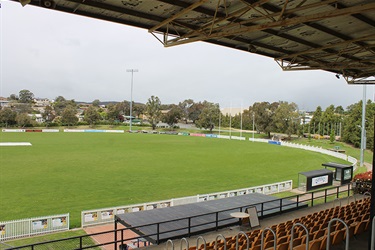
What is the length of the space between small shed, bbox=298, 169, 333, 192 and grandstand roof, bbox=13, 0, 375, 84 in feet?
33.1

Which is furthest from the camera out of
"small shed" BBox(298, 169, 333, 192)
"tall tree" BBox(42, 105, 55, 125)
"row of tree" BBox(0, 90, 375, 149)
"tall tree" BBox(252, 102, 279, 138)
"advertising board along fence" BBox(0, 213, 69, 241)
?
"tall tree" BBox(42, 105, 55, 125)

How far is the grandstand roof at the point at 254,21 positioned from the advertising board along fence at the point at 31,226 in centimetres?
981

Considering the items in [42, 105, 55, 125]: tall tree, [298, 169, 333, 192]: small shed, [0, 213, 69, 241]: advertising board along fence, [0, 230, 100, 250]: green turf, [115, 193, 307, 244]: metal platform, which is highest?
[42, 105, 55, 125]: tall tree

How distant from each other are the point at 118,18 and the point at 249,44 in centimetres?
513

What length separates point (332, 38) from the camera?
11039 mm

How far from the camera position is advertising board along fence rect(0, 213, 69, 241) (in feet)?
43.7

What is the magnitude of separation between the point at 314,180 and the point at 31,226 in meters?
17.5

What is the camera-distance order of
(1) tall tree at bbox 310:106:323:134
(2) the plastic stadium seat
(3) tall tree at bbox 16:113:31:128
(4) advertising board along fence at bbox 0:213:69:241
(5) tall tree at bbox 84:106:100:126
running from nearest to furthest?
1. (2) the plastic stadium seat
2. (4) advertising board along fence at bbox 0:213:69:241
3. (1) tall tree at bbox 310:106:323:134
4. (3) tall tree at bbox 16:113:31:128
5. (5) tall tree at bbox 84:106:100:126

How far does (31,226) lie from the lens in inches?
542

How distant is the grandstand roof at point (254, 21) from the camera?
7.59 meters

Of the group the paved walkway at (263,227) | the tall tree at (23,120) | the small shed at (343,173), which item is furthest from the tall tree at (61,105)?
the paved walkway at (263,227)

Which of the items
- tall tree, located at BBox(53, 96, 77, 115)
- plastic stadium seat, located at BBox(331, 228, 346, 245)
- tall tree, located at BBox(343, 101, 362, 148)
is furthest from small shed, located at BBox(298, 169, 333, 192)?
tall tree, located at BBox(53, 96, 77, 115)

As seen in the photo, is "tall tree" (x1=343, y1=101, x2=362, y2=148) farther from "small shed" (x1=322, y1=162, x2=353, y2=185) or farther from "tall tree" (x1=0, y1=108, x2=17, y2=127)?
"tall tree" (x1=0, y1=108, x2=17, y2=127)

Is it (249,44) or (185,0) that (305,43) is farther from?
(185,0)
